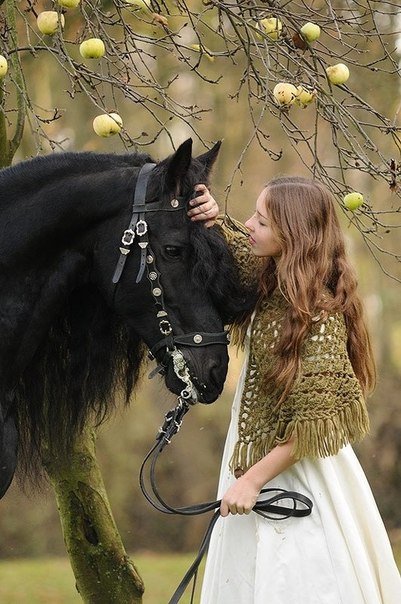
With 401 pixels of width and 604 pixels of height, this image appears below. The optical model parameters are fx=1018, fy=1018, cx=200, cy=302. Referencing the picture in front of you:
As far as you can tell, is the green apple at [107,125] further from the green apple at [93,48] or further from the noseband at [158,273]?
the noseband at [158,273]

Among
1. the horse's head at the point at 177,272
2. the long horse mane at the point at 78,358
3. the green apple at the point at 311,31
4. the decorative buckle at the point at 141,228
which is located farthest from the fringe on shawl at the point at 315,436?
the green apple at the point at 311,31

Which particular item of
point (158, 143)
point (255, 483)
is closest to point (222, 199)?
point (255, 483)

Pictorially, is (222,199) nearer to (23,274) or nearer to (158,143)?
(23,274)

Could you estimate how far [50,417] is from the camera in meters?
3.65

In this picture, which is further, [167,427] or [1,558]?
[1,558]

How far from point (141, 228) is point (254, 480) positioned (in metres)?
0.87

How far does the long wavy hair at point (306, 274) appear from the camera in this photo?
328cm

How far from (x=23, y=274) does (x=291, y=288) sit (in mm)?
871

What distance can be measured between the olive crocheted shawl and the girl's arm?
4 cm

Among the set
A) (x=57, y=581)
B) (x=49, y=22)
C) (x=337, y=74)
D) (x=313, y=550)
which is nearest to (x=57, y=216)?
(x=49, y=22)

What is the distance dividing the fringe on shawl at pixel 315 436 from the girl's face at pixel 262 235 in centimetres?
58

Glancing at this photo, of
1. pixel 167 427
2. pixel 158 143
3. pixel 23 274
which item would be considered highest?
pixel 158 143

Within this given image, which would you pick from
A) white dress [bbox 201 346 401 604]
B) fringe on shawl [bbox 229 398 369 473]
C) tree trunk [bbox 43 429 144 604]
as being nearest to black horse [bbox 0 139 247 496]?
fringe on shawl [bbox 229 398 369 473]

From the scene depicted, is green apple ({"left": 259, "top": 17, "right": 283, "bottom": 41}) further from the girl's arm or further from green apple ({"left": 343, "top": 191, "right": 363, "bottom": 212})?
the girl's arm
